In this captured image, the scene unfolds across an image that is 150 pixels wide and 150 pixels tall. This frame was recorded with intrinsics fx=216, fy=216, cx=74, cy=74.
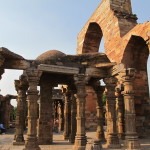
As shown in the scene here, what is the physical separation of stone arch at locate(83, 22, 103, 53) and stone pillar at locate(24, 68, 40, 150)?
1090 centimetres

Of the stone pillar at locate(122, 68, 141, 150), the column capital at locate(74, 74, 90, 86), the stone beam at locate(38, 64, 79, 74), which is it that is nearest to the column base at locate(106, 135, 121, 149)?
the stone pillar at locate(122, 68, 141, 150)

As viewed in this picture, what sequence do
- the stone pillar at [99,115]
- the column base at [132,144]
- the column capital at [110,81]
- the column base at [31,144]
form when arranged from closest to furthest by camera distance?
the column base at [132,144] → the column base at [31,144] → the column capital at [110,81] → the stone pillar at [99,115]

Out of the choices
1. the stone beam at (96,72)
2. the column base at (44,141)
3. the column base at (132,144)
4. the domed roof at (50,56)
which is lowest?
the column base at (44,141)

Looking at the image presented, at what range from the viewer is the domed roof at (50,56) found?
8.54 meters

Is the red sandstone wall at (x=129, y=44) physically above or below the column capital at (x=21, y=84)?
above

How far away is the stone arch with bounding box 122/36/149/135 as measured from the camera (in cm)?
1254

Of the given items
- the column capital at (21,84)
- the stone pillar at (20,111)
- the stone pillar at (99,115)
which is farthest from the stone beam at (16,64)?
the stone pillar at (99,115)

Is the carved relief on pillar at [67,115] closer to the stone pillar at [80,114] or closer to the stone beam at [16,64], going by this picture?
the stone pillar at [80,114]

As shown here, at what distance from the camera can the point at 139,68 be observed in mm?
13148

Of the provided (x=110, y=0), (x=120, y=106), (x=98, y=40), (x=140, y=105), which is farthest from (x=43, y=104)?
(x=98, y=40)

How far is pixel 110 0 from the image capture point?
14.8 metres

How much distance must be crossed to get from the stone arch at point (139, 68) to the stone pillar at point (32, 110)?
636 centimetres

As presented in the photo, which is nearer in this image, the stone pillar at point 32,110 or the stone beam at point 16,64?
the stone pillar at point 32,110

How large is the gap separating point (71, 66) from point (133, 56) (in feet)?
18.6
